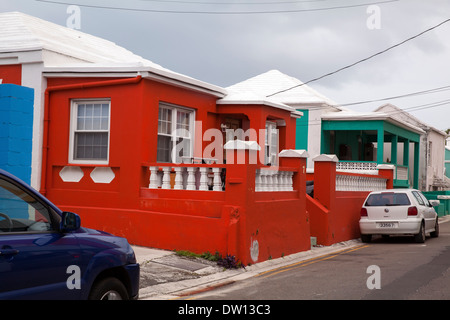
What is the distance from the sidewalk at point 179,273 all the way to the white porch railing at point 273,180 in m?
1.60

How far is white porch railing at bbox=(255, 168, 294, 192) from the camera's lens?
1258 cm

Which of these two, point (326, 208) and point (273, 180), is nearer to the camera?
point (273, 180)

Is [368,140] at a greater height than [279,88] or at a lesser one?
lesser

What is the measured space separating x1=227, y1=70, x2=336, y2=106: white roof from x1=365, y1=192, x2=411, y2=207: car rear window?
11590mm

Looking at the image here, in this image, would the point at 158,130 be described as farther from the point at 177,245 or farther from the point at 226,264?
the point at 226,264

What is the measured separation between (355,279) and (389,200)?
723 centimetres

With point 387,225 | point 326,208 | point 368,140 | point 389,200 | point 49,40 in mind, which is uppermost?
point 49,40

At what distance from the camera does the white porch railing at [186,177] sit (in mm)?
12269

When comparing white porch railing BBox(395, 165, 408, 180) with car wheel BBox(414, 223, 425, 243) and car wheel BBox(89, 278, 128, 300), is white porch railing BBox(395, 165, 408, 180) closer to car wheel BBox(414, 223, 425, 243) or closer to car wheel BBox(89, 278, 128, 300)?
car wheel BBox(414, 223, 425, 243)

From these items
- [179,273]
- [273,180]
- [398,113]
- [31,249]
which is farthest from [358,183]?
[398,113]

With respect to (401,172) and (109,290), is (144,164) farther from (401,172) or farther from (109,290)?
(401,172)

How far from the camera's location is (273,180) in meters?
13.4
